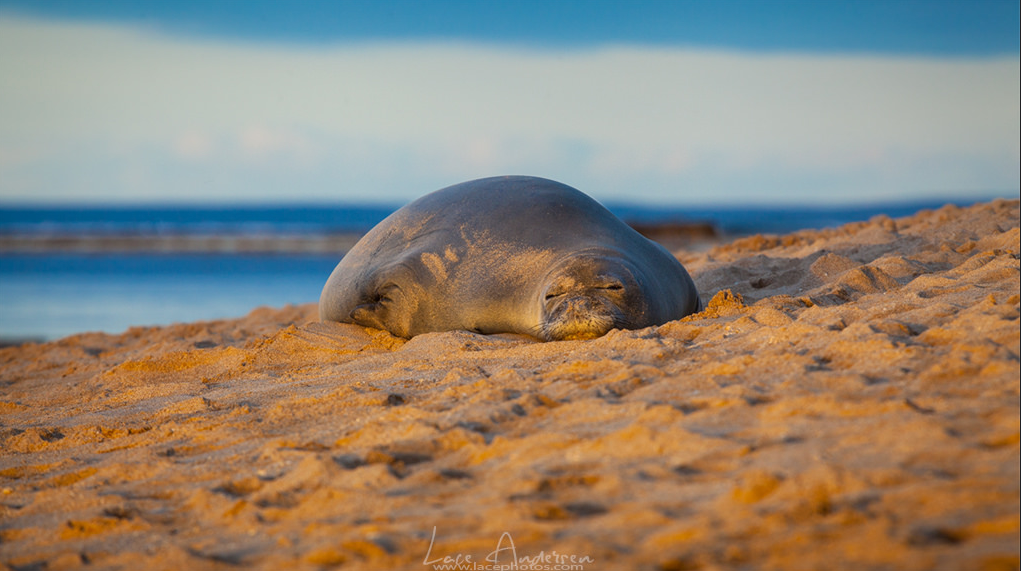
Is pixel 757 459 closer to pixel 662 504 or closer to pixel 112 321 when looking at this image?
pixel 662 504

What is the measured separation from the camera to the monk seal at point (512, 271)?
4.79m

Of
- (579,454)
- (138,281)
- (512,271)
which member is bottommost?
(138,281)

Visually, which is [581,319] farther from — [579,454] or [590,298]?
[579,454]

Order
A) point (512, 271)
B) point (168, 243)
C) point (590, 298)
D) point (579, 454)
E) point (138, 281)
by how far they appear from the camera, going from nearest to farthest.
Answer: point (579, 454) < point (590, 298) < point (512, 271) < point (138, 281) < point (168, 243)

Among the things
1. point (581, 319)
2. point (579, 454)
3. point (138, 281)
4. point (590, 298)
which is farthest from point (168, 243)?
point (579, 454)

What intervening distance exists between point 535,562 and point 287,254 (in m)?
24.8

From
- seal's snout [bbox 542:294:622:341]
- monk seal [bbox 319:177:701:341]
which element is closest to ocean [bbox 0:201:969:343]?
monk seal [bbox 319:177:701:341]

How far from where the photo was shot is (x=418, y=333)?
5.25m

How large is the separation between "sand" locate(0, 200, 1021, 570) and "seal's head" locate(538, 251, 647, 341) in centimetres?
27

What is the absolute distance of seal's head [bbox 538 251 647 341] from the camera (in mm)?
4488

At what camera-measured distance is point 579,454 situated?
2.44m

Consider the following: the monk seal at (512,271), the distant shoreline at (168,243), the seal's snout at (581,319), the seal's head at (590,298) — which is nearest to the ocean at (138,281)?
the distant shoreline at (168,243)

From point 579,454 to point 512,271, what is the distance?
286cm

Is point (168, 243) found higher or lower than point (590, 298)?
lower
